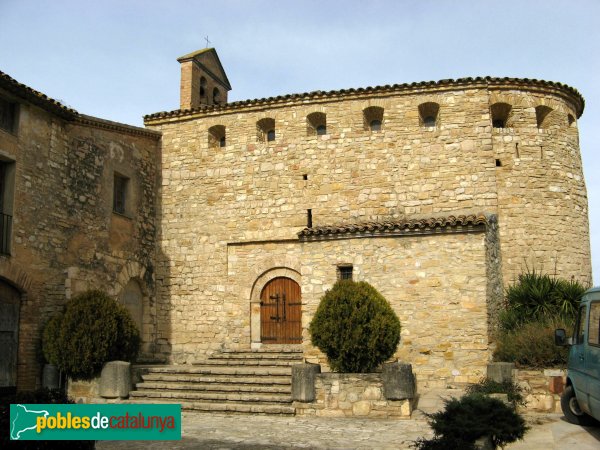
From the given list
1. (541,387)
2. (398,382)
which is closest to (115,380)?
(398,382)

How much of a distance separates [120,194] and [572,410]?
42.8ft

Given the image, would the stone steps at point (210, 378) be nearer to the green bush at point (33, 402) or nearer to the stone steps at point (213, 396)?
the stone steps at point (213, 396)

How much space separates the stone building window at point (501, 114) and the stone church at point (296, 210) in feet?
0.20

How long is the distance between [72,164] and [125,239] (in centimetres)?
273

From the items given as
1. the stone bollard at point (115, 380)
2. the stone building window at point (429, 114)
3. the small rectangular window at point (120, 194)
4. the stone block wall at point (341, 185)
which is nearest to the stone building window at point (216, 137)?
the stone block wall at point (341, 185)

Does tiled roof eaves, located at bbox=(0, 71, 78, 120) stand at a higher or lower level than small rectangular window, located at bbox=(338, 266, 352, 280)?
higher

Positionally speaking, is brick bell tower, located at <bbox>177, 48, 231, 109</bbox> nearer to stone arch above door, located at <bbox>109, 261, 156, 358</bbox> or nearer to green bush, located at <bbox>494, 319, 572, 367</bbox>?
stone arch above door, located at <bbox>109, 261, 156, 358</bbox>

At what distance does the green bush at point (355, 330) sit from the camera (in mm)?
12062

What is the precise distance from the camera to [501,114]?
58.3 ft

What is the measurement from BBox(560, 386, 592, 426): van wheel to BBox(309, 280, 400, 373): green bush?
3361 millimetres

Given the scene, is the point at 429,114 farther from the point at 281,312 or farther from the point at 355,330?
the point at 355,330

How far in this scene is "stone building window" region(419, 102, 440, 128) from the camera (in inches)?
695

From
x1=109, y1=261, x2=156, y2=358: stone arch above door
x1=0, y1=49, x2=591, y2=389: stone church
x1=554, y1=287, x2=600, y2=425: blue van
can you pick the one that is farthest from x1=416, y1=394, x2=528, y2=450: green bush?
x1=109, y1=261, x2=156, y2=358: stone arch above door

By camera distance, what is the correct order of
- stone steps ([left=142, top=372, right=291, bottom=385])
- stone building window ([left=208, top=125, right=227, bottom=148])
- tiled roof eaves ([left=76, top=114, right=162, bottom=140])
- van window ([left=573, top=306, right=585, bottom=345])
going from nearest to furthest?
van window ([left=573, top=306, right=585, bottom=345]) → stone steps ([left=142, top=372, right=291, bottom=385]) → tiled roof eaves ([left=76, top=114, right=162, bottom=140]) → stone building window ([left=208, top=125, right=227, bottom=148])
